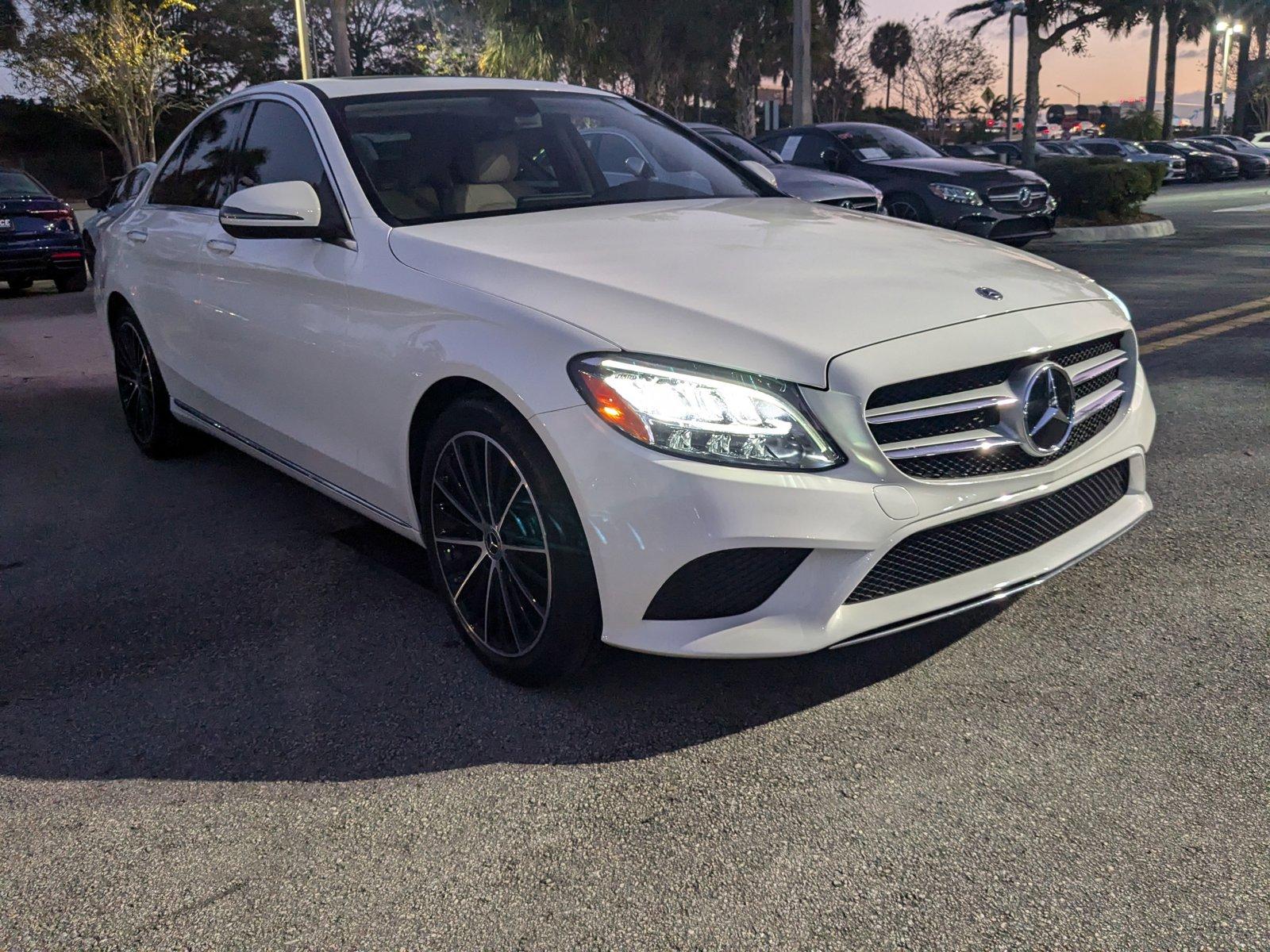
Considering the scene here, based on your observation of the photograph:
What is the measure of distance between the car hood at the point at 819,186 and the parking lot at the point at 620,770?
5.95 metres

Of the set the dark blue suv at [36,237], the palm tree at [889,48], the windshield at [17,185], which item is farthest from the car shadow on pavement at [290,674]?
the palm tree at [889,48]

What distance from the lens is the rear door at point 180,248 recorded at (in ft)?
15.2

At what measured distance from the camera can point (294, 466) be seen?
407 centimetres

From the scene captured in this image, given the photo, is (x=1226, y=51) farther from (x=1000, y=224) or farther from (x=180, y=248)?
(x=180, y=248)

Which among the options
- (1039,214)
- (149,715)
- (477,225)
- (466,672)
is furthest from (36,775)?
(1039,214)

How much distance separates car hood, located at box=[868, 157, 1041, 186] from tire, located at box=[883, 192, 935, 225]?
0.85 ft

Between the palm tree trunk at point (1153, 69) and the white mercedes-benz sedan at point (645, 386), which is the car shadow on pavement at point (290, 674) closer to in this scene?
the white mercedes-benz sedan at point (645, 386)

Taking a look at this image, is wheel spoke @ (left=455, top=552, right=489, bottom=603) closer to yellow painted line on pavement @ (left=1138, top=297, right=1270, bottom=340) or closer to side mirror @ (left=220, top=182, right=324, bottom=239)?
side mirror @ (left=220, top=182, right=324, bottom=239)

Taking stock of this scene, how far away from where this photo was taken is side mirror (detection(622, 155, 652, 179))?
432 centimetres

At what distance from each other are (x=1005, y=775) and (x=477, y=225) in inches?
83.9

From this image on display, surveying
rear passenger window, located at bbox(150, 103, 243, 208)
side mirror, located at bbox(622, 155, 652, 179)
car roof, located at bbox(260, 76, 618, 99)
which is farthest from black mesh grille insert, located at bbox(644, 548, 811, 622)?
rear passenger window, located at bbox(150, 103, 243, 208)

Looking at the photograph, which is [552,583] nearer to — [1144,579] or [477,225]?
[477,225]

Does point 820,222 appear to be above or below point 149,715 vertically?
above

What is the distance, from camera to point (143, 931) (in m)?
2.18
